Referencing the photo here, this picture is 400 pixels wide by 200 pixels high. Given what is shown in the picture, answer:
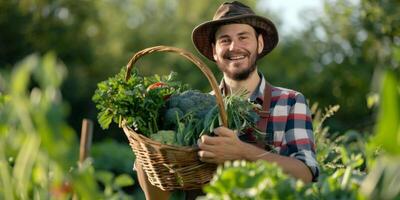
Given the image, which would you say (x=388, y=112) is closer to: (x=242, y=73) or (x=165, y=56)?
(x=242, y=73)

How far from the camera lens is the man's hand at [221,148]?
9.36 feet

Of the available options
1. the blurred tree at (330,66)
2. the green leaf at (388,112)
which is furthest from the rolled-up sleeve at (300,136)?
the blurred tree at (330,66)

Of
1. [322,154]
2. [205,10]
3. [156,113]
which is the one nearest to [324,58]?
[205,10]

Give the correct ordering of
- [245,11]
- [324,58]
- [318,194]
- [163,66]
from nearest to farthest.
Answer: [318,194], [245,11], [324,58], [163,66]

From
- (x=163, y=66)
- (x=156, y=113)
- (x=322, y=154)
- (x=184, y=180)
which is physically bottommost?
(x=163, y=66)

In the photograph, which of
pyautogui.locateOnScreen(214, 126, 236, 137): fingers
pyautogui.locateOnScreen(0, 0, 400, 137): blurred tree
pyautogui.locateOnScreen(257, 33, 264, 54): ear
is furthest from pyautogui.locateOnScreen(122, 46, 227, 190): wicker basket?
pyautogui.locateOnScreen(0, 0, 400, 137): blurred tree

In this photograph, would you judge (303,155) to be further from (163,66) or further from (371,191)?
(163,66)

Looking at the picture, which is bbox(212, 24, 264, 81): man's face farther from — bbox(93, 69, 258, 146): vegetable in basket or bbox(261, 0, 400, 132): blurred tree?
bbox(261, 0, 400, 132): blurred tree

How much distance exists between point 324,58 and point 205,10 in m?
7.50

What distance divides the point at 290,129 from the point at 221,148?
0.54 metres

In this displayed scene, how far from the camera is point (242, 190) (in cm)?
187

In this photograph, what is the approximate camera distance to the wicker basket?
9.59 ft

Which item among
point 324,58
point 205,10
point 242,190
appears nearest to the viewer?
point 242,190

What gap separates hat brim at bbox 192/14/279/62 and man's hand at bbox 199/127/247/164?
907 mm
